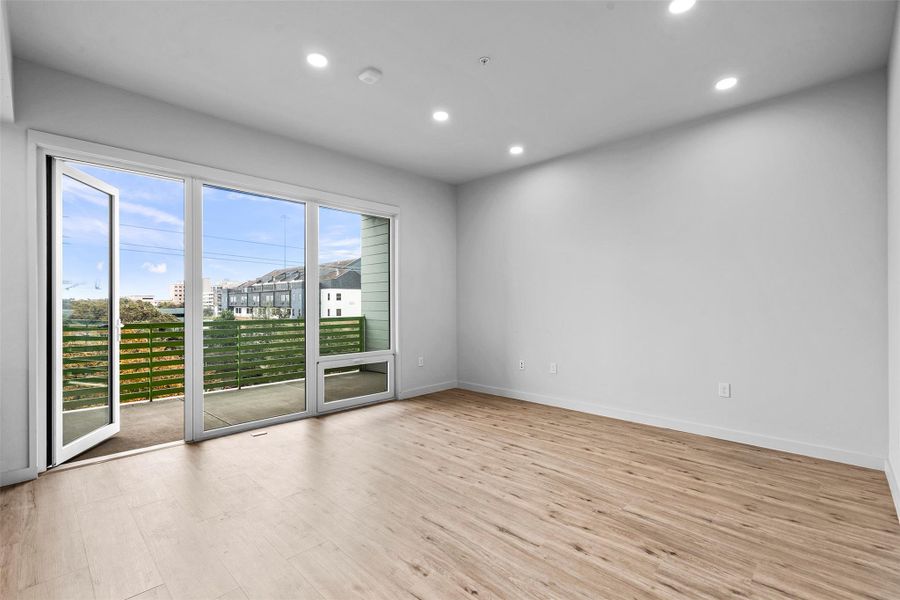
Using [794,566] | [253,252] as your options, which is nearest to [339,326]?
[253,252]

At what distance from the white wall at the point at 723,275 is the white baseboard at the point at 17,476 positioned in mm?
4346

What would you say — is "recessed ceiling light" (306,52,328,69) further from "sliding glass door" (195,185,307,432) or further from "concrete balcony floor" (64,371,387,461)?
"concrete balcony floor" (64,371,387,461)

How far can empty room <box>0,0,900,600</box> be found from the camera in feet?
6.65

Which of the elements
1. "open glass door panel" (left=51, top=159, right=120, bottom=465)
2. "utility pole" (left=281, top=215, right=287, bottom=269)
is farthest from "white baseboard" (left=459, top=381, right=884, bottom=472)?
"open glass door panel" (left=51, top=159, right=120, bottom=465)

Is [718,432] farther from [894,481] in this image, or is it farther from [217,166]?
[217,166]

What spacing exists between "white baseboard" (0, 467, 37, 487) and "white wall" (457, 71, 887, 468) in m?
4.35

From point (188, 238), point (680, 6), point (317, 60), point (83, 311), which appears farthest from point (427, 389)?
point (680, 6)

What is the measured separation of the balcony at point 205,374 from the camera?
341 cm

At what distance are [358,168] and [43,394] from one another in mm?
3381

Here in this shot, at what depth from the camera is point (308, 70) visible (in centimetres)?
292

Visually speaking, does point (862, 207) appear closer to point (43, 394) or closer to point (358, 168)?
point (358, 168)

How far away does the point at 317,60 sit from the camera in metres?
2.79

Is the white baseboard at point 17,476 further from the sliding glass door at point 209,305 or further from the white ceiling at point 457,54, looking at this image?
the white ceiling at point 457,54

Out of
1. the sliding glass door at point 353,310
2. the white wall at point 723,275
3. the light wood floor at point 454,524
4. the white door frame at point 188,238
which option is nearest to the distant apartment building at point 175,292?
the white door frame at point 188,238
